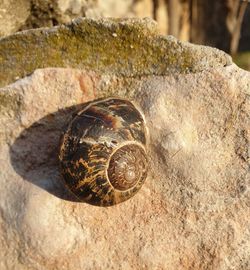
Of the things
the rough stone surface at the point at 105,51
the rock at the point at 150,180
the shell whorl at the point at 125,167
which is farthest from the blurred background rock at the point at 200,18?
the shell whorl at the point at 125,167

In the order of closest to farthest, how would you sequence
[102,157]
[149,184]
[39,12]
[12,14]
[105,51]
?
[102,157] → [149,184] → [105,51] → [12,14] → [39,12]

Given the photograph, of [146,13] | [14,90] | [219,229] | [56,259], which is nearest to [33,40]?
[14,90]

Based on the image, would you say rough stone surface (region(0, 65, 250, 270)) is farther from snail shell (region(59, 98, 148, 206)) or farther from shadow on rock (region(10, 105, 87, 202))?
snail shell (region(59, 98, 148, 206))

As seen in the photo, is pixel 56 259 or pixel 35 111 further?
pixel 35 111

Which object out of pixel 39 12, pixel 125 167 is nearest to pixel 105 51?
pixel 125 167

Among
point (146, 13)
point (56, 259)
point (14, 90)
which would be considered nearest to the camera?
point (56, 259)

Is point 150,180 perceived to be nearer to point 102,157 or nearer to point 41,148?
point 102,157

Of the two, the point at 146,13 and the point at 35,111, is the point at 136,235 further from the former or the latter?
the point at 146,13

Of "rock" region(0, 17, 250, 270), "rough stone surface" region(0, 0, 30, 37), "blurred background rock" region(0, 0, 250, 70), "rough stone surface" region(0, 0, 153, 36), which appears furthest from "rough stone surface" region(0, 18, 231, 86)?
"blurred background rock" region(0, 0, 250, 70)
